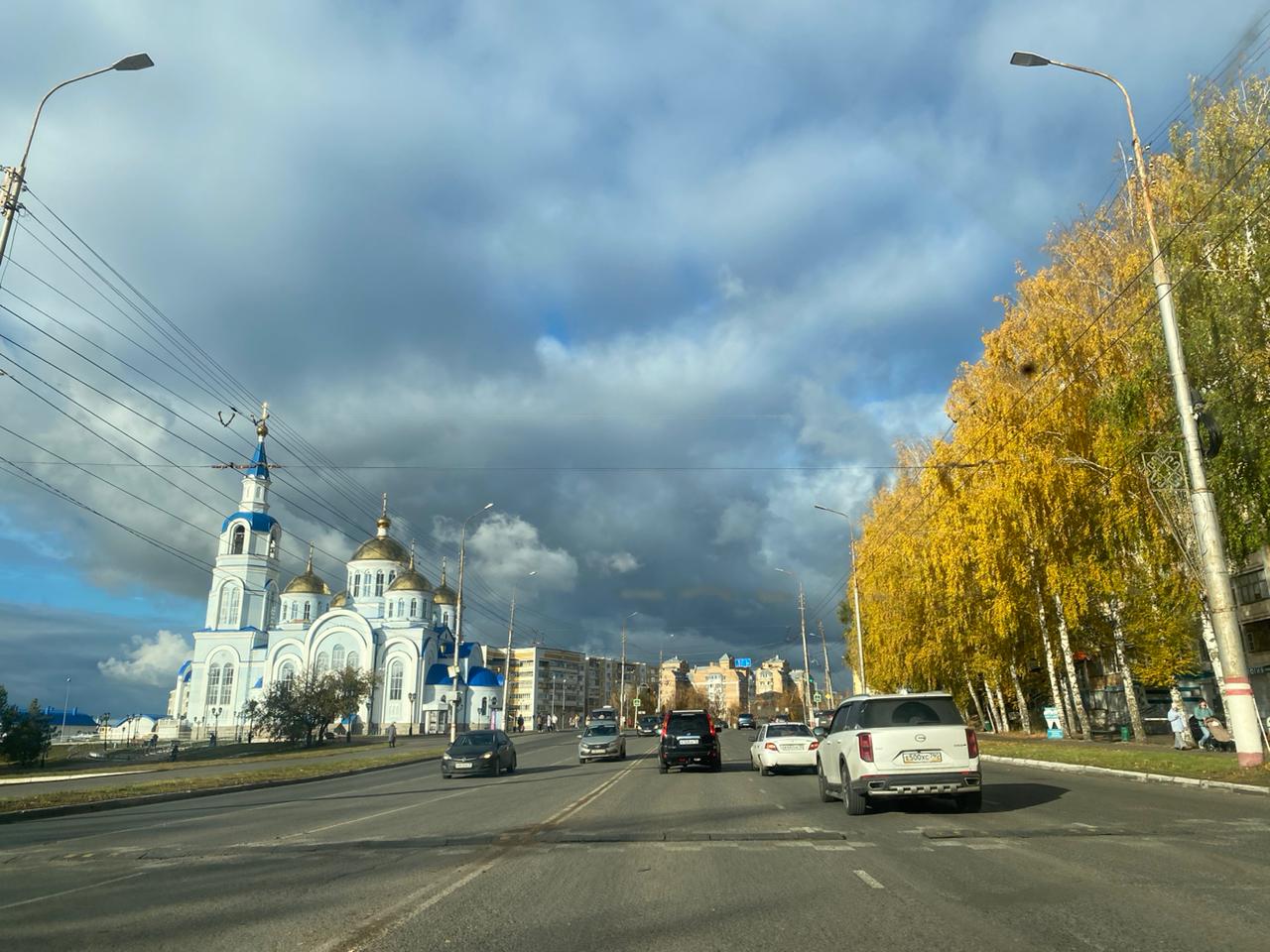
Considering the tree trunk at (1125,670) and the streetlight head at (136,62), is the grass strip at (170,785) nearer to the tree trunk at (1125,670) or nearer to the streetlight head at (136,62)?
the streetlight head at (136,62)

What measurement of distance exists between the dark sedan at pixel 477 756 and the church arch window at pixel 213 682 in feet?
232

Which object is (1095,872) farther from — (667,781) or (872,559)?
(872,559)

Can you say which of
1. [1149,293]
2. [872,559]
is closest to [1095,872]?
[1149,293]

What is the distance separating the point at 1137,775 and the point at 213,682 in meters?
89.6

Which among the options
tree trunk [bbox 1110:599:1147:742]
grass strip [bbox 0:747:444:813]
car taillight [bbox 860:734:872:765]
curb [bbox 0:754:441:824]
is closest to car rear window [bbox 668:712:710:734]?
curb [bbox 0:754:441:824]

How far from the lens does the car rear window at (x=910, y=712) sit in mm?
12812

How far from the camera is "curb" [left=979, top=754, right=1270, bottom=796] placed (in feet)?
50.0

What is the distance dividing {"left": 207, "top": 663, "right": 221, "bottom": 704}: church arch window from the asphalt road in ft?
265

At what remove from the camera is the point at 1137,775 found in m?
18.7

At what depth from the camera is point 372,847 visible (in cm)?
1117

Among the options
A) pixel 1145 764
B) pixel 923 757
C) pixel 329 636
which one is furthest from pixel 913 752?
pixel 329 636

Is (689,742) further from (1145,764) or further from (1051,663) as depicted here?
(1051,663)

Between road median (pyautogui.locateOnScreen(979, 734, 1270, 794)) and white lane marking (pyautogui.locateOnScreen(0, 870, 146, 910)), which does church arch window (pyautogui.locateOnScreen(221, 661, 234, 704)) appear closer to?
road median (pyautogui.locateOnScreen(979, 734, 1270, 794))

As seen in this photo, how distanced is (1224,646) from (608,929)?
49.6 ft
